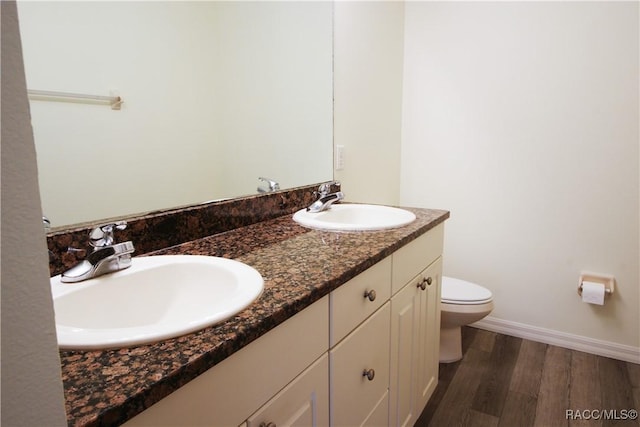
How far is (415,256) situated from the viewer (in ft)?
4.64

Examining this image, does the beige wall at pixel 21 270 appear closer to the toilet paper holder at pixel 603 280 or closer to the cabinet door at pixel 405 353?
the cabinet door at pixel 405 353

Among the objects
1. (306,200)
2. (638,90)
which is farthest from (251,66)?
(638,90)

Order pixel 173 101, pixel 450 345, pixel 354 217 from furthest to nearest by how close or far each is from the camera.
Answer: pixel 450 345
pixel 354 217
pixel 173 101

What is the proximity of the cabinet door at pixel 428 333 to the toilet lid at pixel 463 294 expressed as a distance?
320 mm

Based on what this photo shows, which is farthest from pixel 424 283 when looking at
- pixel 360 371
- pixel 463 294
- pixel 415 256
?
pixel 463 294

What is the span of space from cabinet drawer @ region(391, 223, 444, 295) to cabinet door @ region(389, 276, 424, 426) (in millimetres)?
38

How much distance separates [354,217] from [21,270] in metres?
1.51

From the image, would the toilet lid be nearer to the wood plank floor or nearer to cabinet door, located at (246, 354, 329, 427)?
the wood plank floor

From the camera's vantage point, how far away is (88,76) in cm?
101

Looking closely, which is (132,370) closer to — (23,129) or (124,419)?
(124,419)

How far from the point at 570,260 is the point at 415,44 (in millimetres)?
1571

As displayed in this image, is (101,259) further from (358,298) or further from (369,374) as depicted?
(369,374)

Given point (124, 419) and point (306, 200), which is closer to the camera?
point (124, 419)

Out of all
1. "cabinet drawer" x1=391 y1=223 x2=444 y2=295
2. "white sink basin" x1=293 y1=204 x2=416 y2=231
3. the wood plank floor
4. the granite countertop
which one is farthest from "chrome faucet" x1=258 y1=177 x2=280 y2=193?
the wood plank floor
